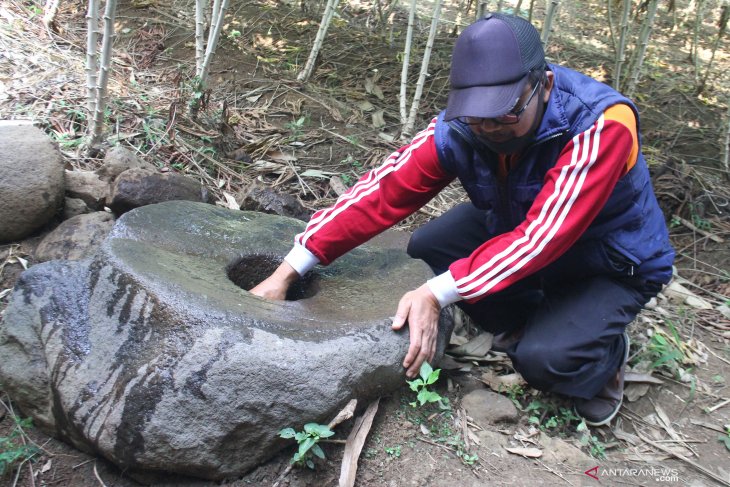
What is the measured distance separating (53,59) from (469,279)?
11.4 feet

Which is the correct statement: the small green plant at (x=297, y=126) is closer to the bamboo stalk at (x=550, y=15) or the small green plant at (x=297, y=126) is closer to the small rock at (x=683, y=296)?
the bamboo stalk at (x=550, y=15)

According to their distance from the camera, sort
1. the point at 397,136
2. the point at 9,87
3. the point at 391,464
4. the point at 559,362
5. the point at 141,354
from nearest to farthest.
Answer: the point at 141,354
the point at 391,464
the point at 559,362
the point at 9,87
the point at 397,136

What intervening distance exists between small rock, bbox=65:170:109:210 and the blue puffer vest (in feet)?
5.57

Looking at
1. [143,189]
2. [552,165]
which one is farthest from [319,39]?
[552,165]

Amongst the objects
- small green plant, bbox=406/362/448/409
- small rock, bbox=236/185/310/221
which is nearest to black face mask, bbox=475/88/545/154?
small green plant, bbox=406/362/448/409

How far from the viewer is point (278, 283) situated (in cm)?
238

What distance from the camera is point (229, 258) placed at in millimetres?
2498

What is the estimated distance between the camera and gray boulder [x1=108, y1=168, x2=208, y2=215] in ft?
9.61

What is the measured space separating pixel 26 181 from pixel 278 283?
4.13 ft

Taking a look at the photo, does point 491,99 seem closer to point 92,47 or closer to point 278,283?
point 278,283

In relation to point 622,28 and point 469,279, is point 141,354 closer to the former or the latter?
point 469,279

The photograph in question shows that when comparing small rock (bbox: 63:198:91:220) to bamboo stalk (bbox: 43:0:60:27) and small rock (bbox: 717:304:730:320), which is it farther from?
small rock (bbox: 717:304:730:320)

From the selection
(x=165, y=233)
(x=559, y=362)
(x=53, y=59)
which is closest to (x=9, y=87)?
(x=53, y=59)

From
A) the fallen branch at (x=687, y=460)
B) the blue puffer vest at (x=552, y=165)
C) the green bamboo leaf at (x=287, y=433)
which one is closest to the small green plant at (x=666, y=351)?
the fallen branch at (x=687, y=460)
